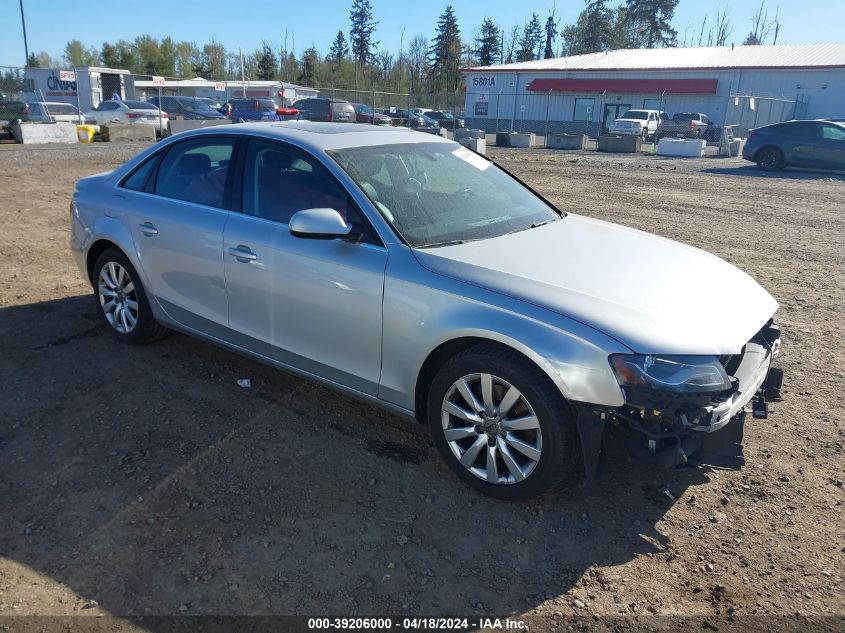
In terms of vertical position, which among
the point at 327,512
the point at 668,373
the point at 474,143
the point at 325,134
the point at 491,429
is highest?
the point at 325,134

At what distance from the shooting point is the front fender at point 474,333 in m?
2.82

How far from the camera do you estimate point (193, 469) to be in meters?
3.49

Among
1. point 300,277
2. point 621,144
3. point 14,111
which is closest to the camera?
point 300,277

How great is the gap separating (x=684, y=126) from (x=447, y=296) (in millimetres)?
36014

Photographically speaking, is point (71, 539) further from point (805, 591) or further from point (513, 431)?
point (805, 591)

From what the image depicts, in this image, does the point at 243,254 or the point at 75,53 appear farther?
the point at 75,53

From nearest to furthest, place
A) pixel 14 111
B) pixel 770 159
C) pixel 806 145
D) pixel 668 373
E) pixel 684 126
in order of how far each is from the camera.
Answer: pixel 668 373 → pixel 806 145 → pixel 770 159 → pixel 14 111 → pixel 684 126

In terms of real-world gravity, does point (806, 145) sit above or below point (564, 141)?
above

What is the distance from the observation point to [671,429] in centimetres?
282

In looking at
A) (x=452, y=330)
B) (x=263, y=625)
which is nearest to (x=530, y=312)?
(x=452, y=330)

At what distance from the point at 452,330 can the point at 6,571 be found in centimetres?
216


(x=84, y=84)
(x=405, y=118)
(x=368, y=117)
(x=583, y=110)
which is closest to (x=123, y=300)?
(x=368, y=117)

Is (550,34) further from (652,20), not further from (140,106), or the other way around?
(140,106)

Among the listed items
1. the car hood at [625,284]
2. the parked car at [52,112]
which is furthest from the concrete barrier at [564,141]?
the car hood at [625,284]
